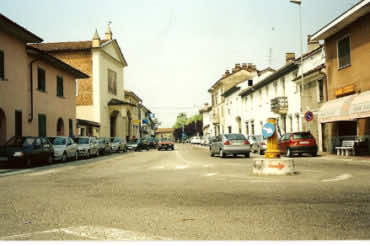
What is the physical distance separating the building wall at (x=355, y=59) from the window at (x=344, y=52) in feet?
0.96

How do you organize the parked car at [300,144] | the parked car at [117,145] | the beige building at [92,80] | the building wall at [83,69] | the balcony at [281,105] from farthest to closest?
the building wall at [83,69] < the beige building at [92,80] < the parked car at [117,145] < the balcony at [281,105] < the parked car at [300,144]

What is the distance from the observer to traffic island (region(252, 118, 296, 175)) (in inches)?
464

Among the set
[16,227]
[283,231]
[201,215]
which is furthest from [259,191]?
[16,227]

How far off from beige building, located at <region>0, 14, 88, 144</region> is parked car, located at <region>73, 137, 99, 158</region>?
2930 mm

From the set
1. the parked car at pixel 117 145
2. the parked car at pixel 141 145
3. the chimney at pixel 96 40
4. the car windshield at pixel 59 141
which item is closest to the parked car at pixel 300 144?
the car windshield at pixel 59 141

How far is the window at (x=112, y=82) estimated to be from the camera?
4941cm

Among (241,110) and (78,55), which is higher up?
(78,55)

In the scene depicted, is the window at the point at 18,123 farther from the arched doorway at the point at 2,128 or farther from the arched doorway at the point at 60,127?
the arched doorway at the point at 60,127

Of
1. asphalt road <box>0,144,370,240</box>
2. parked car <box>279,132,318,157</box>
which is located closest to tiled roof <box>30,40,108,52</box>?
parked car <box>279,132,318,157</box>

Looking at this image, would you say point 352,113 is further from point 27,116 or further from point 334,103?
point 27,116

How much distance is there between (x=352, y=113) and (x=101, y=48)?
105 feet

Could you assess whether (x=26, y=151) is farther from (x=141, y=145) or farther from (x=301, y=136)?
(x=141, y=145)

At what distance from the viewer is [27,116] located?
25281 millimetres

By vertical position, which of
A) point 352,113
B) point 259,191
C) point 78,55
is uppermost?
point 78,55
